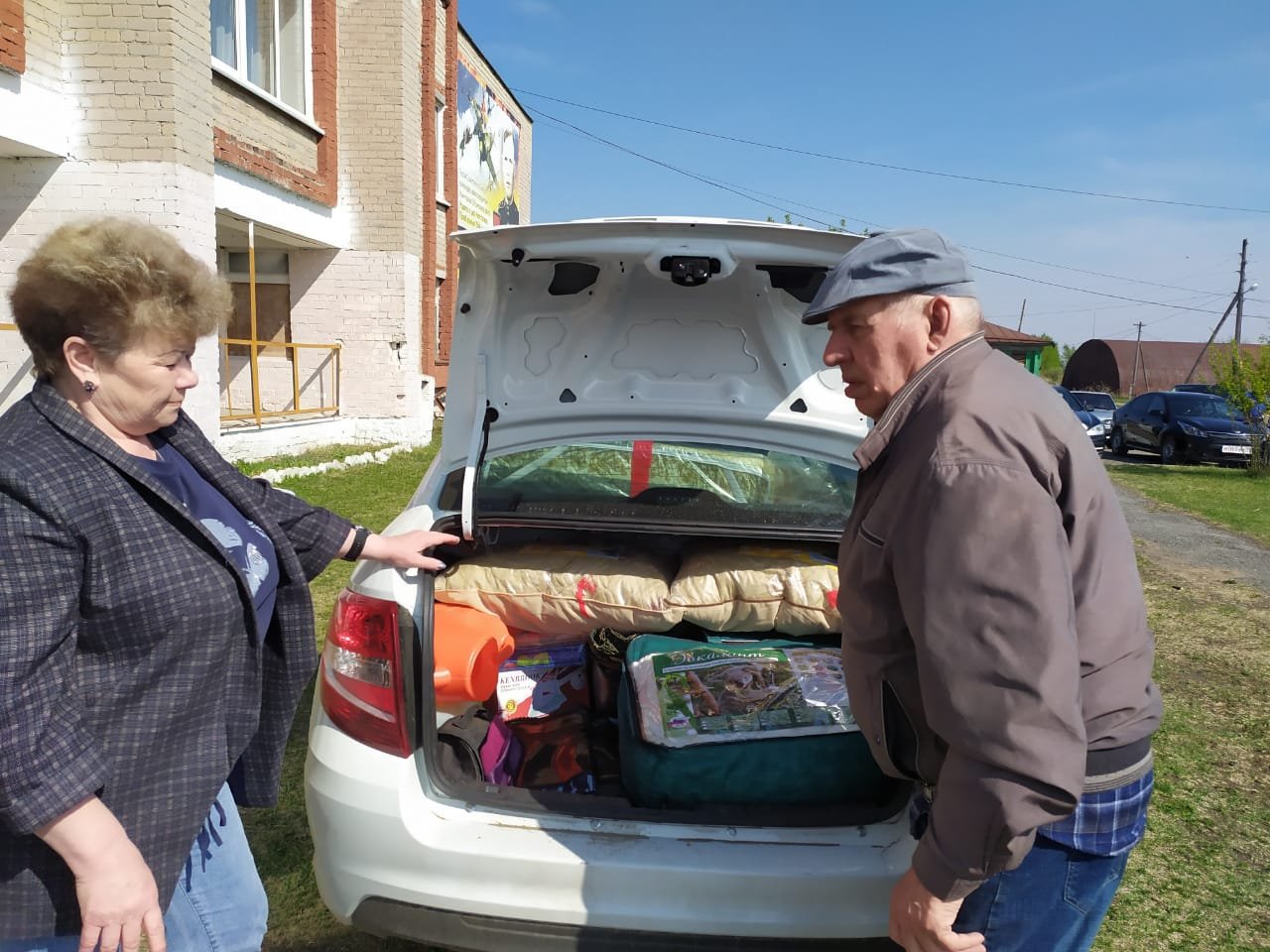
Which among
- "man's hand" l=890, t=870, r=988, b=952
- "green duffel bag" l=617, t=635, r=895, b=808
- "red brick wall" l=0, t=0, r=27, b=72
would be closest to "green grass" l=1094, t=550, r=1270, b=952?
"green duffel bag" l=617, t=635, r=895, b=808

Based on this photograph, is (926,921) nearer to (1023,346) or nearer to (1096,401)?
(1096,401)

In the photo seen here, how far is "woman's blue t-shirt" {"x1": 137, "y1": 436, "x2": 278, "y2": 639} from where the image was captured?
1.66m

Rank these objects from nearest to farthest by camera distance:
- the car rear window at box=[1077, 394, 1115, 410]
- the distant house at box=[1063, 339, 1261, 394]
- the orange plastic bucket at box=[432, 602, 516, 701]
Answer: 1. the orange plastic bucket at box=[432, 602, 516, 701]
2. the car rear window at box=[1077, 394, 1115, 410]
3. the distant house at box=[1063, 339, 1261, 394]

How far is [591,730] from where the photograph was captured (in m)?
2.85

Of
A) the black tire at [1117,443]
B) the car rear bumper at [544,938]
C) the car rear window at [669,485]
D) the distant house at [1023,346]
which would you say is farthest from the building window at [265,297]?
the distant house at [1023,346]

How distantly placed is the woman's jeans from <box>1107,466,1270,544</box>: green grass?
1065 centimetres

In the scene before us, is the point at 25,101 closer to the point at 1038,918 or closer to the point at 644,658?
the point at 644,658

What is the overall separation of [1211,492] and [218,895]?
1571 cm

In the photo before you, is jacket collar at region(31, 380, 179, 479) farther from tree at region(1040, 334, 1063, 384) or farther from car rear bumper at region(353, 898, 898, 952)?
tree at region(1040, 334, 1063, 384)

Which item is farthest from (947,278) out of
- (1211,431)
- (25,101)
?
(1211,431)

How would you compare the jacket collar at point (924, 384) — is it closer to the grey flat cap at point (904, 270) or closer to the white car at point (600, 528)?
the grey flat cap at point (904, 270)

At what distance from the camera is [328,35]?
12430mm

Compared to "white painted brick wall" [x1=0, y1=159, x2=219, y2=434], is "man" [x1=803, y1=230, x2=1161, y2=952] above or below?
below

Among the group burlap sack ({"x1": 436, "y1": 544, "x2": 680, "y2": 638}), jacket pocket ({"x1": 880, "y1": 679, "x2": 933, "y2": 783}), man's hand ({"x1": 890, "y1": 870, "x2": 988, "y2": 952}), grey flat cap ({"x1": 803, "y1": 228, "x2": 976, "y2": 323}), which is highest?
grey flat cap ({"x1": 803, "y1": 228, "x2": 976, "y2": 323})
